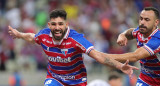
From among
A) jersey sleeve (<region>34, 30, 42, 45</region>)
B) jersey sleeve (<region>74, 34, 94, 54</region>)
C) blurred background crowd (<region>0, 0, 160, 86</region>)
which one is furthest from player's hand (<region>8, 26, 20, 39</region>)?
blurred background crowd (<region>0, 0, 160, 86</region>)

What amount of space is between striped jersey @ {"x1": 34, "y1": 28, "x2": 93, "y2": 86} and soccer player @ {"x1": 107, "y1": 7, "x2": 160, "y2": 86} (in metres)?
0.73

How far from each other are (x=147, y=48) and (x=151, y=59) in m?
0.41

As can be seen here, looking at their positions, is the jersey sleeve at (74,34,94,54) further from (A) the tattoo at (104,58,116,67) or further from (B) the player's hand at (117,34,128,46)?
(B) the player's hand at (117,34,128,46)

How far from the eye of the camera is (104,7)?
16.6 meters

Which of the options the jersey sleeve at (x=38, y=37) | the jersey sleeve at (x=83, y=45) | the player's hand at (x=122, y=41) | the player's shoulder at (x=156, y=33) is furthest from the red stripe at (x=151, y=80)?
the jersey sleeve at (x=38, y=37)

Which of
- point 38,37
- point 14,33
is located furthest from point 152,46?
point 14,33

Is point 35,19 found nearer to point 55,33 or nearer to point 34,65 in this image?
point 34,65

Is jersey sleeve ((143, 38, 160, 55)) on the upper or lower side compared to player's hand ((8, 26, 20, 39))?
lower

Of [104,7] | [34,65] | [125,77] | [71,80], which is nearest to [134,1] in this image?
[104,7]

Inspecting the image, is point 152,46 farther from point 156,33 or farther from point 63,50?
point 63,50

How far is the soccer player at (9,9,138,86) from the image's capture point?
8148mm

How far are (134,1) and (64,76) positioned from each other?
8214mm

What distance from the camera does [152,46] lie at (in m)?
7.90

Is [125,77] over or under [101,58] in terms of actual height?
under
